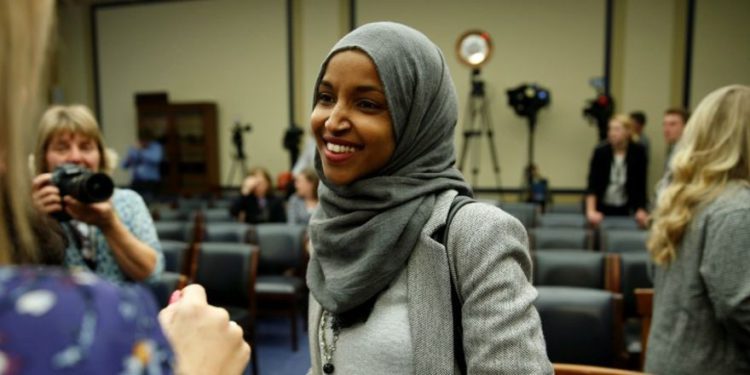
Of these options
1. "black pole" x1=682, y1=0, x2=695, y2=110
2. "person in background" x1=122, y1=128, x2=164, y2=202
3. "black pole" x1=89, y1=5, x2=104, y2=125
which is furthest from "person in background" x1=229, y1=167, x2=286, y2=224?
"black pole" x1=89, y1=5, x2=104, y2=125

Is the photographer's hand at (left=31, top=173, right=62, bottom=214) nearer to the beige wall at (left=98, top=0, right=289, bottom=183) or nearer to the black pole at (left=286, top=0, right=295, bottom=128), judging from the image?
the black pole at (left=286, top=0, right=295, bottom=128)

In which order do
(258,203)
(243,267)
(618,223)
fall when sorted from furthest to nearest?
1. (258,203)
2. (618,223)
3. (243,267)

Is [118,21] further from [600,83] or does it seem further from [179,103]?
[600,83]

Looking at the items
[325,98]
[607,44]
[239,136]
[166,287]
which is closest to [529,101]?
[607,44]

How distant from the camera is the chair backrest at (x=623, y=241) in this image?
3060 mm

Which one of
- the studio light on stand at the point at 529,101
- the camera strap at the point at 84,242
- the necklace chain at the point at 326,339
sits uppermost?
the studio light on stand at the point at 529,101

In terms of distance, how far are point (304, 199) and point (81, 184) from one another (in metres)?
3.08

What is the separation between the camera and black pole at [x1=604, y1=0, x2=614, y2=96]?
716cm

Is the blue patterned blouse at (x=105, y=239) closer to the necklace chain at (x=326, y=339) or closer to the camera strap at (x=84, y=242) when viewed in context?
the camera strap at (x=84, y=242)

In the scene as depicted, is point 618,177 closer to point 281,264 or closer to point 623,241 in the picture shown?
point 623,241

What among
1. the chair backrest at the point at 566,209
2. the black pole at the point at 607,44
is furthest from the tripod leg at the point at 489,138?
the chair backrest at the point at 566,209

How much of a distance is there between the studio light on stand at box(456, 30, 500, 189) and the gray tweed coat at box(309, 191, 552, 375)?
6.20m

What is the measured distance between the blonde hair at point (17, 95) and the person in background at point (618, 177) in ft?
13.0

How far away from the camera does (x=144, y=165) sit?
8.12m
